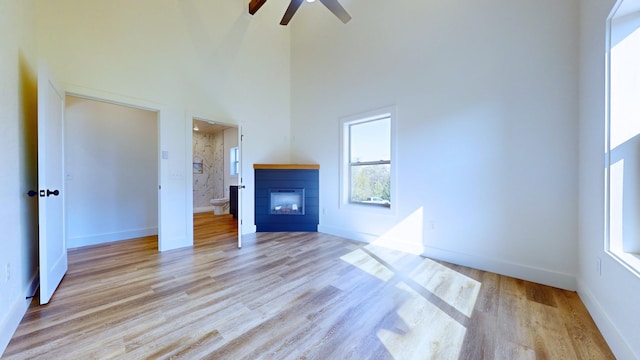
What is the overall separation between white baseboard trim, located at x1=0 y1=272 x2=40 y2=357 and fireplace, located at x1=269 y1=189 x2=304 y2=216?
9.82ft

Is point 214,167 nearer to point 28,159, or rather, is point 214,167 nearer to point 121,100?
point 121,100

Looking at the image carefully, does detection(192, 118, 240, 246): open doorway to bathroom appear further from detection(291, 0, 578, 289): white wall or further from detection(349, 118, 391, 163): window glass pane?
detection(291, 0, 578, 289): white wall

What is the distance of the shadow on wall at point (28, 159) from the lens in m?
1.93

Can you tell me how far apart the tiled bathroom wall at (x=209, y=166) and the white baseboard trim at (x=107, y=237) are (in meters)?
3.03

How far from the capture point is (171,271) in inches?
102

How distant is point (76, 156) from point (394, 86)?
484cm

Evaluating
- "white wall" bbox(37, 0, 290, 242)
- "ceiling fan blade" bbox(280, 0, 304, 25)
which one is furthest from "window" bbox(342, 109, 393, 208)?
"ceiling fan blade" bbox(280, 0, 304, 25)

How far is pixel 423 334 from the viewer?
5.16 ft

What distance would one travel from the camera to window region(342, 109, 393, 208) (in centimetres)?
364

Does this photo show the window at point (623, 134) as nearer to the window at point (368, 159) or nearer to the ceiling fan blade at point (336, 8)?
the window at point (368, 159)

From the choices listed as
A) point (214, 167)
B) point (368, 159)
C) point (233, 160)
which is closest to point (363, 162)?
point (368, 159)

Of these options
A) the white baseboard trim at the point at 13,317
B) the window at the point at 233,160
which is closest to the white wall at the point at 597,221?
the white baseboard trim at the point at 13,317

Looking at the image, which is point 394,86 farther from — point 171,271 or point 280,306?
point 171,271

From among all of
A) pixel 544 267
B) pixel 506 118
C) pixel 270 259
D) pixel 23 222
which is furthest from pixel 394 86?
pixel 23 222
